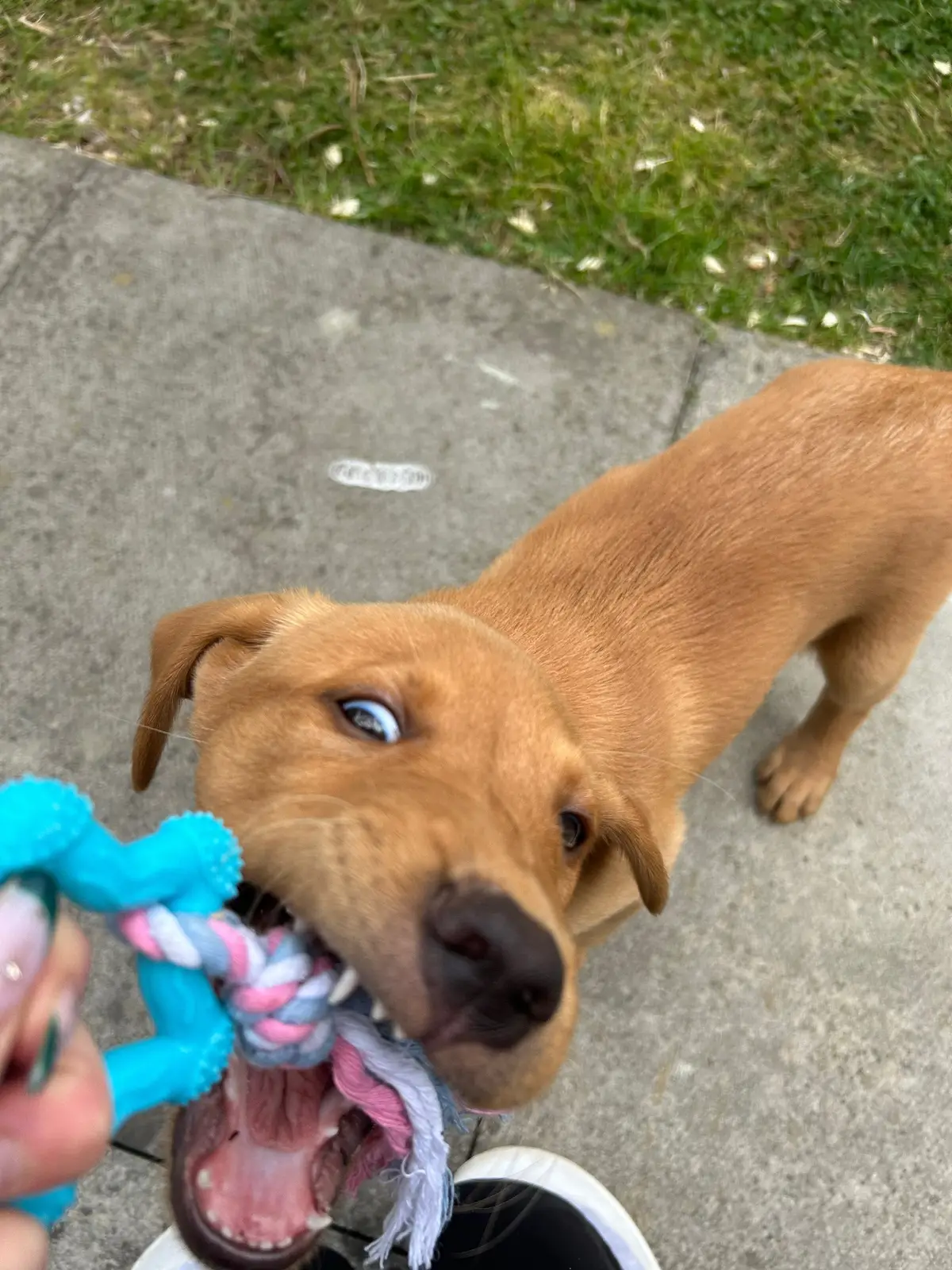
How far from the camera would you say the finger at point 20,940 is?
93 centimetres

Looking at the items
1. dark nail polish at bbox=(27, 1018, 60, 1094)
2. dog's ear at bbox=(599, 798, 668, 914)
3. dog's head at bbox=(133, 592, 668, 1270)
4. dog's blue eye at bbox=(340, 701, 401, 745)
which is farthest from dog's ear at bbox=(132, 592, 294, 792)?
dark nail polish at bbox=(27, 1018, 60, 1094)

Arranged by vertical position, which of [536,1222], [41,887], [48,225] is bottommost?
[536,1222]

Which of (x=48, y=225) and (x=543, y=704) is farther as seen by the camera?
(x=48, y=225)

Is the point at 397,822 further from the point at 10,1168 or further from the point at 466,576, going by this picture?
the point at 466,576

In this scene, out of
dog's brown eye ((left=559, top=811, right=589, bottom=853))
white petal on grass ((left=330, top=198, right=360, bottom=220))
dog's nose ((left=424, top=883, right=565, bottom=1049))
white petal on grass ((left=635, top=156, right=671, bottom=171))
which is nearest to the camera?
dog's nose ((left=424, top=883, right=565, bottom=1049))

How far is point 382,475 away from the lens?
3734 millimetres

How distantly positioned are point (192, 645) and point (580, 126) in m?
3.44

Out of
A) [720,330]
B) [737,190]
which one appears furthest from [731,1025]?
[737,190]

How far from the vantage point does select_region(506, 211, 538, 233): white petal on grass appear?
421 centimetres

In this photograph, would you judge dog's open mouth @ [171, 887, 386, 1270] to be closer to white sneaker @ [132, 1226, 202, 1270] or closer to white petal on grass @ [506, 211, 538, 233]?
white sneaker @ [132, 1226, 202, 1270]

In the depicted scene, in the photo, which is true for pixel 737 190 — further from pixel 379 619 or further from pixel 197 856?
pixel 197 856

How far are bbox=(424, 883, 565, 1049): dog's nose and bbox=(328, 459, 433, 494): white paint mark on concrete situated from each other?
8.18ft

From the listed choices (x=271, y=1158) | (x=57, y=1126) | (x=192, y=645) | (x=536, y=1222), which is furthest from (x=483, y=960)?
(x=536, y=1222)

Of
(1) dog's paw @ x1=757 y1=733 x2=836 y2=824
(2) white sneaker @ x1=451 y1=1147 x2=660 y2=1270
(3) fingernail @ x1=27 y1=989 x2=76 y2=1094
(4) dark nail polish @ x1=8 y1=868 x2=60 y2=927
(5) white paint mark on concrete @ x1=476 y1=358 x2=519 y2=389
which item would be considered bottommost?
(2) white sneaker @ x1=451 y1=1147 x2=660 y2=1270
